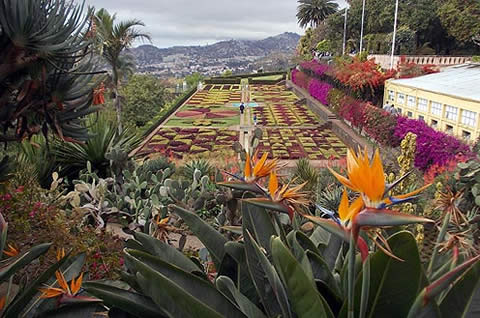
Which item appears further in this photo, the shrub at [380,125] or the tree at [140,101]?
the tree at [140,101]

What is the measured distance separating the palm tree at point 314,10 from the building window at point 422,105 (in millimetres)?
41341

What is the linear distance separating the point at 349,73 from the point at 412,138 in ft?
48.5

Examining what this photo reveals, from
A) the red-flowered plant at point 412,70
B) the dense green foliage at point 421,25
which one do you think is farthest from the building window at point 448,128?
the dense green foliage at point 421,25

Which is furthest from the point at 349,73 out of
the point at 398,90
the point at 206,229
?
the point at 206,229

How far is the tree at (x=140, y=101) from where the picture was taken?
2502 cm

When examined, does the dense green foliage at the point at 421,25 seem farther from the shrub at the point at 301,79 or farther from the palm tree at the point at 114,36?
the palm tree at the point at 114,36

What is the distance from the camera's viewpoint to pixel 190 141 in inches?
675

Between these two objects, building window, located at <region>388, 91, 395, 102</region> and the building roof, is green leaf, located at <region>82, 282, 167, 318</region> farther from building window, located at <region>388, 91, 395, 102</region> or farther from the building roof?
building window, located at <region>388, 91, 395, 102</region>

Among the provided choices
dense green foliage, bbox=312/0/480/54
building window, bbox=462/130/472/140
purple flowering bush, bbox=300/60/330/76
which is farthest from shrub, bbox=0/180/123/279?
dense green foliage, bbox=312/0/480/54

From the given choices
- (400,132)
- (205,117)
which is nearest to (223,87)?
(205,117)

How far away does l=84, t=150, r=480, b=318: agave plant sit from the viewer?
90 cm

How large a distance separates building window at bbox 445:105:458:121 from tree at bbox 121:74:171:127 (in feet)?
56.9

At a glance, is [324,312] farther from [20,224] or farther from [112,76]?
[112,76]

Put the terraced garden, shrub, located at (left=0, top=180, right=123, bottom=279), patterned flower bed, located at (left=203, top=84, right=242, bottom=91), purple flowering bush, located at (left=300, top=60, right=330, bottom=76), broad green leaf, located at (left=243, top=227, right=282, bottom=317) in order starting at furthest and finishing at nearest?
patterned flower bed, located at (left=203, top=84, right=242, bottom=91) → purple flowering bush, located at (left=300, top=60, right=330, bottom=76) → the terraced garden → shrub, located at (left=0, top=180, right=123, bottom=279) → broad green leaf, located at (left=243, top=227, right=282, bottom=317)
